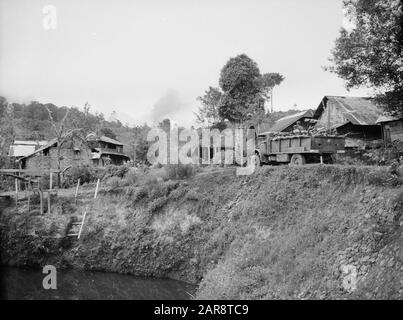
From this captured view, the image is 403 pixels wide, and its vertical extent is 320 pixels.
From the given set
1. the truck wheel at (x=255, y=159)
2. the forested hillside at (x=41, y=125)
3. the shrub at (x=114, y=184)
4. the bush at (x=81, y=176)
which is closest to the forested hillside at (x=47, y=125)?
the forested hillside at (x=41, y=125)

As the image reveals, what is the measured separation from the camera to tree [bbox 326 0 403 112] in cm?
1532

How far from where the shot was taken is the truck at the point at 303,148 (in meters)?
16.9

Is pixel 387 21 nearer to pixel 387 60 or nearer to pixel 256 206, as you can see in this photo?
pixel 387 60

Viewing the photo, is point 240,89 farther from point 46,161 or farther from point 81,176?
point 46,161

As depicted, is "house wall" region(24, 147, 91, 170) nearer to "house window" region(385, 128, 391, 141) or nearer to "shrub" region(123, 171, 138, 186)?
"shrub" region(123, 171, 138, 186)

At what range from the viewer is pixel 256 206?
15.2 metres

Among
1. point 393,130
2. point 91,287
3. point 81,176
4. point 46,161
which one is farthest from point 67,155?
point 393,130

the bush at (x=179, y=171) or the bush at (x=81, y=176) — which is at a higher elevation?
the bush at (x=179, y=171)

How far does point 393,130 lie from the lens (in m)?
24.6

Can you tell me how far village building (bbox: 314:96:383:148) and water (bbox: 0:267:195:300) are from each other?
674 inches

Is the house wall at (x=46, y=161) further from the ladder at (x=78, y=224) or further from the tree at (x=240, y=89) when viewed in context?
the ladder at (x=78, y=224)

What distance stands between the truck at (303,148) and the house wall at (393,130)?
365 inches

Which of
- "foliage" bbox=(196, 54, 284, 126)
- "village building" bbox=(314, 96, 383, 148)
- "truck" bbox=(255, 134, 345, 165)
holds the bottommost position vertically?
"truck" bbox=(255, 134, 345, 165)

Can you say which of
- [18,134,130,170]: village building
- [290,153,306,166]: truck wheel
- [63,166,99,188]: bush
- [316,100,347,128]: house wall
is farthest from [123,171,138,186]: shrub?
[316,100,347,128]: house wall
